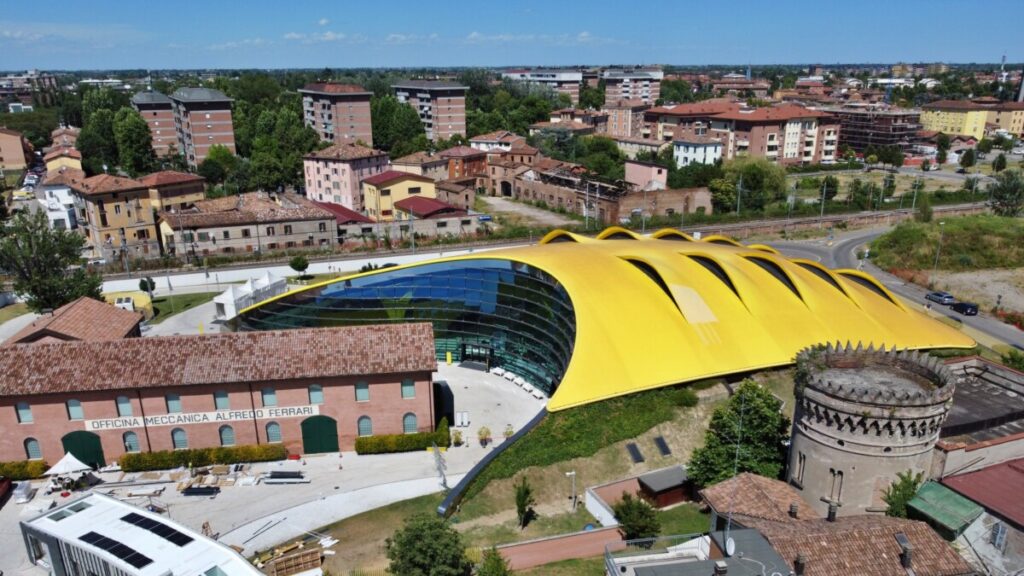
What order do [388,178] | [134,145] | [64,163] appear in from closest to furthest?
[388,178], [64,163], [134,145]

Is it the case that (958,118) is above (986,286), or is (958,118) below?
above

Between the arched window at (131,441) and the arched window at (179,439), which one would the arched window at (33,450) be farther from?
the arched window at (179,439)

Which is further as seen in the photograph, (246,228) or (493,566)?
(246,228)

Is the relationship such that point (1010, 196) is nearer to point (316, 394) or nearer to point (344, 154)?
point (344, 154)

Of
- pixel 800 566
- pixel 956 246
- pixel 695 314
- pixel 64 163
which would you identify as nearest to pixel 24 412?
pixel 800 566

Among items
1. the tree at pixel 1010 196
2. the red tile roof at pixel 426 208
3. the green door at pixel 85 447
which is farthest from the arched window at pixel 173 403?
the tree at pixel 1010 196

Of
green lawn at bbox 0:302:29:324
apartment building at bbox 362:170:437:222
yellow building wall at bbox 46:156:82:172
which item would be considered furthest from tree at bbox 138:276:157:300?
yellow building wall at bbox 46:156:82:172
